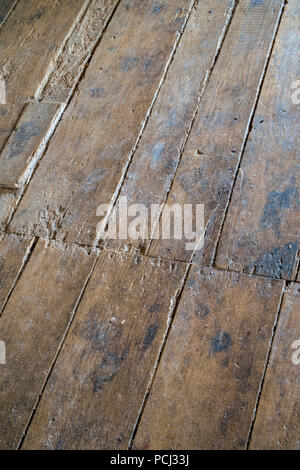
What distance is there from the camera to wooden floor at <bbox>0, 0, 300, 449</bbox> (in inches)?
54.1

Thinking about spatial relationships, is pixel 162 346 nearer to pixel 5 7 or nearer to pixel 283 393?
pixel 283 393

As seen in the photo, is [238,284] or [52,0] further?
[52,0]

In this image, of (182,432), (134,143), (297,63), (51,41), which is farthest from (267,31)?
(182,432)

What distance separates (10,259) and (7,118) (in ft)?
2.47

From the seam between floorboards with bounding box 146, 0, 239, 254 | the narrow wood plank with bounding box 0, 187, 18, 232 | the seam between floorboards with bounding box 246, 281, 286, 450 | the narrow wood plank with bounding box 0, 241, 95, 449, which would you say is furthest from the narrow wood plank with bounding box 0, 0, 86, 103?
the seam between floorboards with bounding box 246, 281, 286, 450

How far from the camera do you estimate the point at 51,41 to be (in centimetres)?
240

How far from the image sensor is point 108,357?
1474 mm

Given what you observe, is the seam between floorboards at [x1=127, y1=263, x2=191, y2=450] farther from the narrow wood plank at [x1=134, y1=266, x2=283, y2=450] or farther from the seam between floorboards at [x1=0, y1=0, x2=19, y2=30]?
the seam between floorboards at [x1=0, y1=0, x2=19, y2=30]

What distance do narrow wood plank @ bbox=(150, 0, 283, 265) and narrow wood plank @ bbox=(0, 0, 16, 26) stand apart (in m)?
1.24

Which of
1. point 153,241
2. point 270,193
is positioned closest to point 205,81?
point 270,193

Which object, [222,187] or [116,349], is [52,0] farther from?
[116,349]

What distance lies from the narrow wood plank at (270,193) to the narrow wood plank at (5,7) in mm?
1496

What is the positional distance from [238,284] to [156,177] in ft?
1.74

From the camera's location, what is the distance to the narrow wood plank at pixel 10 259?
1676mm
